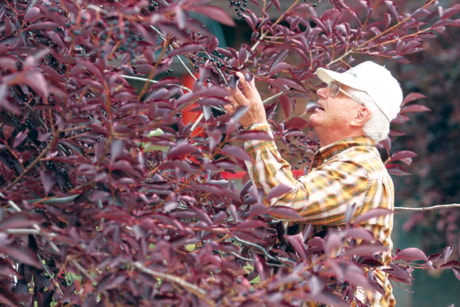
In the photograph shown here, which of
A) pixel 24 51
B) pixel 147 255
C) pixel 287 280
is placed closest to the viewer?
pixel 287 280

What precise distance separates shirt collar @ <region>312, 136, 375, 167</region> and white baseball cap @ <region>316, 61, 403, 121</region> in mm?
122

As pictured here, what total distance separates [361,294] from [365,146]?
1.77 ft

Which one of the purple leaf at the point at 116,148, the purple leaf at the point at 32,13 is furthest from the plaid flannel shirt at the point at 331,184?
the purple leaf at the point at 32,13

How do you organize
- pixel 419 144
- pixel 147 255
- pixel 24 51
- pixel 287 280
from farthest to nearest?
pixel 419 144 → pixel 24 51 → pixel 147 255 → pixel 287 280

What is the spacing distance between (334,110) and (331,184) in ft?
1.21

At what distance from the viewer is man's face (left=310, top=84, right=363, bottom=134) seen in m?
2.22

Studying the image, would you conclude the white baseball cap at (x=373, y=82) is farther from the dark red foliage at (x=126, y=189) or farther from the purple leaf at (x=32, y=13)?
the purple leaf at (x=32, y=13)

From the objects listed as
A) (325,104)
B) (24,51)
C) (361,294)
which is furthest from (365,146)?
(24,51)

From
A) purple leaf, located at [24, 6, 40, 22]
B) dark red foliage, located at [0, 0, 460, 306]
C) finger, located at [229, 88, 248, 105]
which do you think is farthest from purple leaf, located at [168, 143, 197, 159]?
purple leaf, located at [24, 6, 40, 22]

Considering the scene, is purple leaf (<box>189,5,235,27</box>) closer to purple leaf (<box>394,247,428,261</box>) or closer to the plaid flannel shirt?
the plaid flannel shirt

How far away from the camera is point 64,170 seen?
1853mm

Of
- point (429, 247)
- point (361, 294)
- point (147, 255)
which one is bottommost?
point (429, 247)

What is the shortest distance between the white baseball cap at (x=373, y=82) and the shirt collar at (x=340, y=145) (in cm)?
12

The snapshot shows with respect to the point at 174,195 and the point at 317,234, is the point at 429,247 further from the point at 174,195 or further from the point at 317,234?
the point at 174,195
